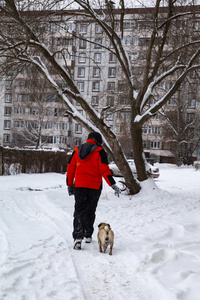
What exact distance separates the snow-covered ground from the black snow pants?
1.02 ft

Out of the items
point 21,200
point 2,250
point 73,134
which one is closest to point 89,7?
point 21,200

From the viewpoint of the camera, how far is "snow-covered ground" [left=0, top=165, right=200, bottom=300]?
3.45 meters

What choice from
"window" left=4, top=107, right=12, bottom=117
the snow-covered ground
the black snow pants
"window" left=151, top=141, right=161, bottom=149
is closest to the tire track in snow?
the snow-covered ground

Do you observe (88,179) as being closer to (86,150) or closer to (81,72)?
(86,150)

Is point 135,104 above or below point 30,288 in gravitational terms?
above

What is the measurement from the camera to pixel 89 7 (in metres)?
11.0

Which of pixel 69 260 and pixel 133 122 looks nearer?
pixel 69 260

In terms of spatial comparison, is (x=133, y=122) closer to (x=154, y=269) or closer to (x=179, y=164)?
(x=154, y=269)

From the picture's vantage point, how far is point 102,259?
4578mm

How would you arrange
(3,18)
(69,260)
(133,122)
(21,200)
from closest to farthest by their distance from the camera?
(69,260) < (3,18) < (21,200) < (133,122)

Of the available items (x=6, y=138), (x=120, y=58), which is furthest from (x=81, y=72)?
(x=120, y=58)

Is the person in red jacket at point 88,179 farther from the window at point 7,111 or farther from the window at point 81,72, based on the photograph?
the window at point 7,111

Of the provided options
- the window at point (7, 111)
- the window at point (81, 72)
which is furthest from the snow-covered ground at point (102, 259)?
the window at point (7, 111)

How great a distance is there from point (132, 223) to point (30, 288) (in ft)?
13.7
